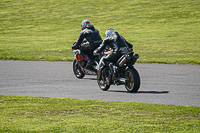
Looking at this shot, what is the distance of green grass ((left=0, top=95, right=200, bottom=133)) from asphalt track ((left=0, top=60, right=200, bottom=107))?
1001mm

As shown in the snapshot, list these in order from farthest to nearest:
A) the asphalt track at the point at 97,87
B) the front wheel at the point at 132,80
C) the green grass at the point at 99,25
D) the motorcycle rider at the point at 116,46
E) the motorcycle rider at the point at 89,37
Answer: the green grass at the point at 99,25 < the motorcycle rider at the point at 89,37 < the motorcycle rider at the point at 116,46 < the front wheel at the point at 132,80 < the asphalt track at the point at 97,87

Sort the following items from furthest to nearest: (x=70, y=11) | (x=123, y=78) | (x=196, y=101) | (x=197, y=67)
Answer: (x=70, y=11) < (x=197, y=67) < (x=123, y=78) < (x=196, y=101)

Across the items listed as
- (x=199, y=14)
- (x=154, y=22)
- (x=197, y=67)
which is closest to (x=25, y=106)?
(x=197, y=67)

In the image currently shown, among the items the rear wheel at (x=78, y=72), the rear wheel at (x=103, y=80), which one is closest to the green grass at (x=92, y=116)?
the rear wheel at (x=103, y=80)

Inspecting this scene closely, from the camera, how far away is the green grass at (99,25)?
90.0ft

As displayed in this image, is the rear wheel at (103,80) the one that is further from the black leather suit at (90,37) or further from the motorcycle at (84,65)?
the black leather suit at (90,37)

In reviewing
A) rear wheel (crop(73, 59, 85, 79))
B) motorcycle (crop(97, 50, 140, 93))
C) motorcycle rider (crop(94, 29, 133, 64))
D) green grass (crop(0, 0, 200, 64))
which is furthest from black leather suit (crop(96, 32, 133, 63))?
green grass (crop(0, 0, 200, 64))

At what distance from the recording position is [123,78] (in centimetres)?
1198

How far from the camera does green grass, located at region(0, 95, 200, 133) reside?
24.3 ft

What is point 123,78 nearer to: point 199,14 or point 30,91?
point 30,91

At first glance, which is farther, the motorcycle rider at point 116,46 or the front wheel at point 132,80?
the motorcycle rider at point 116,46

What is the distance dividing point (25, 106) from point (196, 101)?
152 inches

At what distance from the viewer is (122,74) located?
12.2 metres

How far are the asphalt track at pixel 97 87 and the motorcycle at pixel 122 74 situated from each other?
0.73 ft
